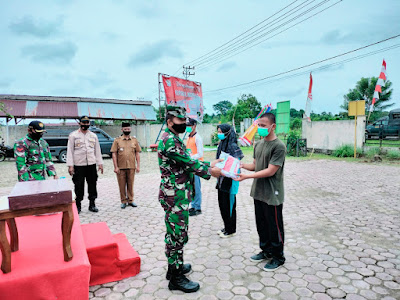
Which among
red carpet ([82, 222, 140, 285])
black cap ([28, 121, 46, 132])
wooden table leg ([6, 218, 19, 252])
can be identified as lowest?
red carpet ([82, 222, 140, 285])

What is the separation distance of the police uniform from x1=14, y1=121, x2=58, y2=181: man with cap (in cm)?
255

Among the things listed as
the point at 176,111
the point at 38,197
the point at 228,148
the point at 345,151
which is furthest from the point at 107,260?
the point at 345,151

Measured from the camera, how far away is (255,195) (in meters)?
3.22

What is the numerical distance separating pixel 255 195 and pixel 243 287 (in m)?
1.01

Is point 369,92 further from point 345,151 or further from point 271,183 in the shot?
point 271,183

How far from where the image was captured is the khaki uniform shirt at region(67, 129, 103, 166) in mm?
5051

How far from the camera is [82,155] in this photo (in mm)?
5125

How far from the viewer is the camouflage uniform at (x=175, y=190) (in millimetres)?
2680

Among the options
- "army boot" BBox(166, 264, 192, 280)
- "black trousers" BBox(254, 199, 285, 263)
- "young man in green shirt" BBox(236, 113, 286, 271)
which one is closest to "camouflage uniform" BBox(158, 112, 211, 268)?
"army boot" BBox(166, 264, 192, 280)

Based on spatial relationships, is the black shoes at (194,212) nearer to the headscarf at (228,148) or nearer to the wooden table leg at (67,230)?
the headscarf at (228,148)

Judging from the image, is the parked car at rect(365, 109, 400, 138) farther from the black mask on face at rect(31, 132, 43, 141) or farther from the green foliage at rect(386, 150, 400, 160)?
the black mask on face at rect(31, 132, 43, 141)

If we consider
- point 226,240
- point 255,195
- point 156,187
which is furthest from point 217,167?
point 156,187

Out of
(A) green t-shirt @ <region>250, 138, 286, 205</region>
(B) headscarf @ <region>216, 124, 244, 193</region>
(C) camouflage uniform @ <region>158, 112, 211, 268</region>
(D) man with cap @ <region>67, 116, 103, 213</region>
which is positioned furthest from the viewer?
(D) man with cap @ <region>67, 116, 103, 213</region>

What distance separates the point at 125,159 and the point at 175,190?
3135 mm
